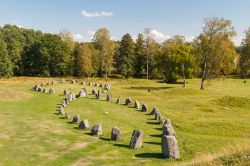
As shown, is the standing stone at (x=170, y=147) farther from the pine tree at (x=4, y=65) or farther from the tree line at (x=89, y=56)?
the pine tree at (x=4, y=65)

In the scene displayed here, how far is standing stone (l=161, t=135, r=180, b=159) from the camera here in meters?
19.0

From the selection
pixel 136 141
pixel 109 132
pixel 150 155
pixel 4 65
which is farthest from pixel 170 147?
pixel 4 65

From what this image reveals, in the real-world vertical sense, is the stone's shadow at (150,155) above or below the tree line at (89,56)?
below

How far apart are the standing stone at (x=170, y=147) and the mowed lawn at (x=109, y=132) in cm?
41

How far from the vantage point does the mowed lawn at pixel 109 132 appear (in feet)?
61.5

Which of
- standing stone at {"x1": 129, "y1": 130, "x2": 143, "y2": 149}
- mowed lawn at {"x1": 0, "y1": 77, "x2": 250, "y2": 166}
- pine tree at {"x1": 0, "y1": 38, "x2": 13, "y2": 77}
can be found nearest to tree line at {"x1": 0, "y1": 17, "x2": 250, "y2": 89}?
pine tree at {"x1": 0, "y1": 38, "x2": 13, "y2": 77}

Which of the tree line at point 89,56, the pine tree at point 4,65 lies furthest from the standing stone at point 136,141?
the pine tree at point 4,65

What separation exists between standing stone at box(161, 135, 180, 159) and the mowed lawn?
0.41 meters

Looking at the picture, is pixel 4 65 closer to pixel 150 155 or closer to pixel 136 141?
pixel 136 141

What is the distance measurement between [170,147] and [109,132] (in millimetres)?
7864

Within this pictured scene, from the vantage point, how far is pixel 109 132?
25734 millimetres

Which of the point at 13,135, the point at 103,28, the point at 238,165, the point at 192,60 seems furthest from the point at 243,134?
the point at 103,28

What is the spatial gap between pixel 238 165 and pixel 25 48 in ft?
321

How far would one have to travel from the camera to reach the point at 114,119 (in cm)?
3130
